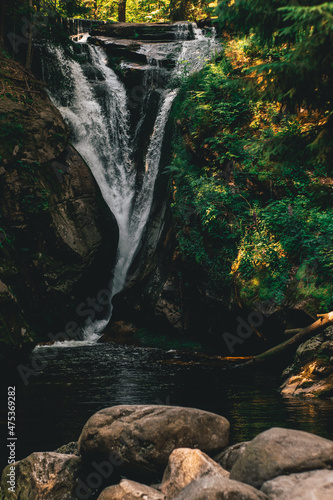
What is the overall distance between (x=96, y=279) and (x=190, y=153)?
18.9 feet

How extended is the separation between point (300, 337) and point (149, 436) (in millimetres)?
4874

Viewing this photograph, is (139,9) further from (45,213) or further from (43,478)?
(43,478)

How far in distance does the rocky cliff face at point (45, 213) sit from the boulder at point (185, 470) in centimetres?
951

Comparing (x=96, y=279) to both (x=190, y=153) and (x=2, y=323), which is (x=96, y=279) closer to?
(x=190, y=153)

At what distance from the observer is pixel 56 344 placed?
13500mm

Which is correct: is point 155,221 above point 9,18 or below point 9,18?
below

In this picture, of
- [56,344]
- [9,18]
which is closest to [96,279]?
[56,344]

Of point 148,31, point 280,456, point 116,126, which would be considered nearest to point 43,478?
point 280,456

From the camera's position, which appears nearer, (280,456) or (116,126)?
(280,456)

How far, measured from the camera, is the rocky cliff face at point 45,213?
1329cm

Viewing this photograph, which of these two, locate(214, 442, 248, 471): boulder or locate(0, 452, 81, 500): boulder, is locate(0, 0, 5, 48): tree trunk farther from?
locate(214, 442, 248, 471): boulder

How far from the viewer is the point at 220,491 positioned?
2965 mm

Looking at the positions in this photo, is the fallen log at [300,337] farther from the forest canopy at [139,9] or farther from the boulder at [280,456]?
the forest canopy at [139,9]

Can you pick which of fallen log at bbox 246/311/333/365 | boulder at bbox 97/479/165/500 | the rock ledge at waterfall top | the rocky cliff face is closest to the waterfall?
the rocky cliff face
